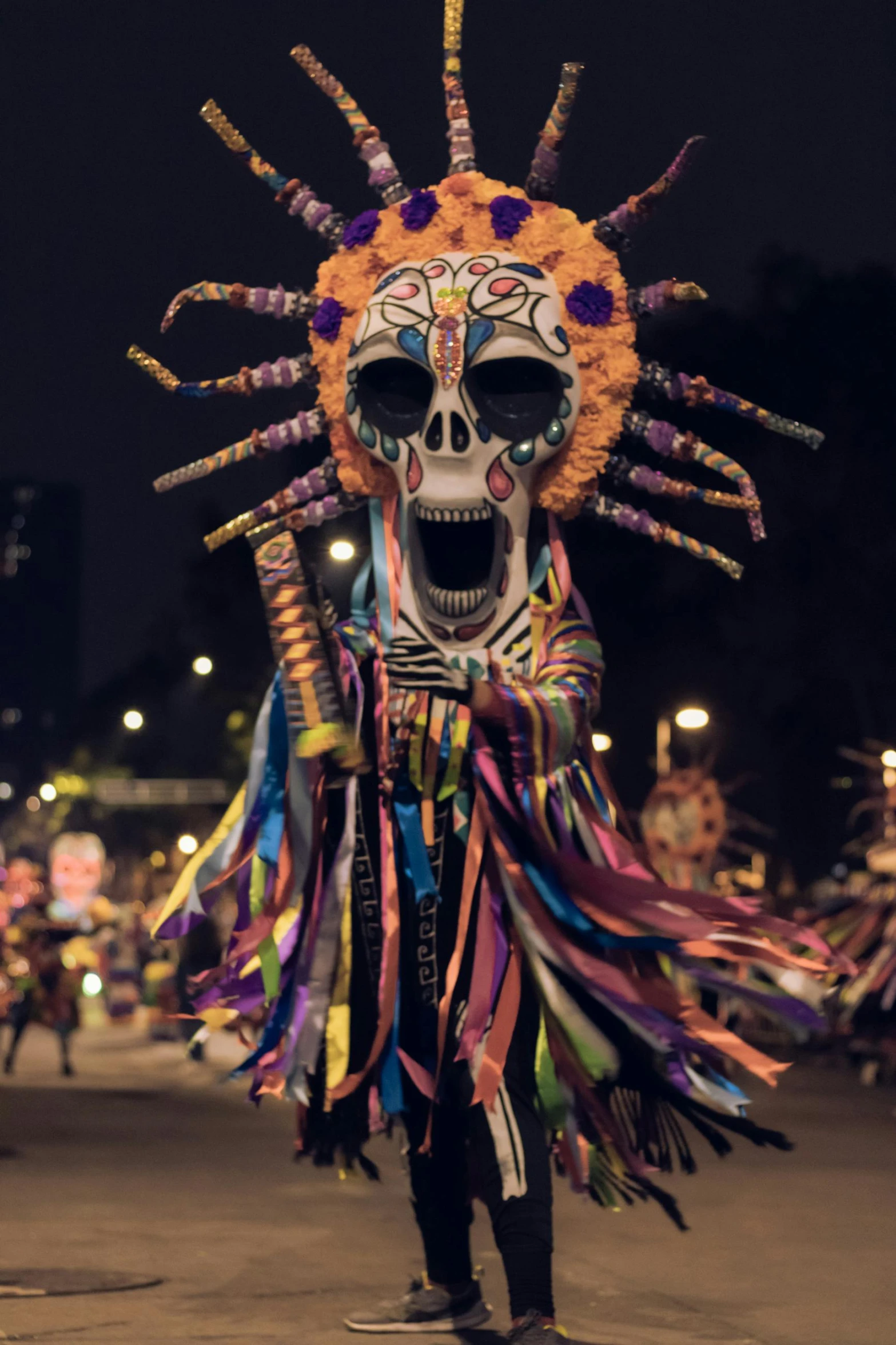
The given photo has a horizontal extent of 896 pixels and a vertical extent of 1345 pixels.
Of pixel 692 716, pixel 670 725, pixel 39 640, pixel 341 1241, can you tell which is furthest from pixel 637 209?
pixel 39 640

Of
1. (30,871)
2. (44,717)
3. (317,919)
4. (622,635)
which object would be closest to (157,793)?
(622,635)

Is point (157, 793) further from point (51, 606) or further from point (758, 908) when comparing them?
point (51, 606)

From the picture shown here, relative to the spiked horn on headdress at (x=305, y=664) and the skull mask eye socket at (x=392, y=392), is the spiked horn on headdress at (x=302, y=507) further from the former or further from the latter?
the spiked horn on headdress at (x=305, y=664)

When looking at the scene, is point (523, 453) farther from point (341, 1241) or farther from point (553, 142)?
point (341, 1241)

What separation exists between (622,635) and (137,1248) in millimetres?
21026

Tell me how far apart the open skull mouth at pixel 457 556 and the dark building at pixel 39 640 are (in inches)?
5026

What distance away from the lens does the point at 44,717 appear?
159125mm

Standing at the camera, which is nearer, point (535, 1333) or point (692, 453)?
point (535, 1333)

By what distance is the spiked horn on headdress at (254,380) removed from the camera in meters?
6.13

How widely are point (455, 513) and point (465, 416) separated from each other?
0.26 metres

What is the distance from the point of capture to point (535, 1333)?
509cm

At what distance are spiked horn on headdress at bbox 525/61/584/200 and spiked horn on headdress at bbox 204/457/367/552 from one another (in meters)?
0.95

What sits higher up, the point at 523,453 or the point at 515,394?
the point at 515,394

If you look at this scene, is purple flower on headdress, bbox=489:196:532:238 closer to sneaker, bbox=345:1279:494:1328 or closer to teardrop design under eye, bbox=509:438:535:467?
teardrop design under eye, bbox=509:438:535:467
